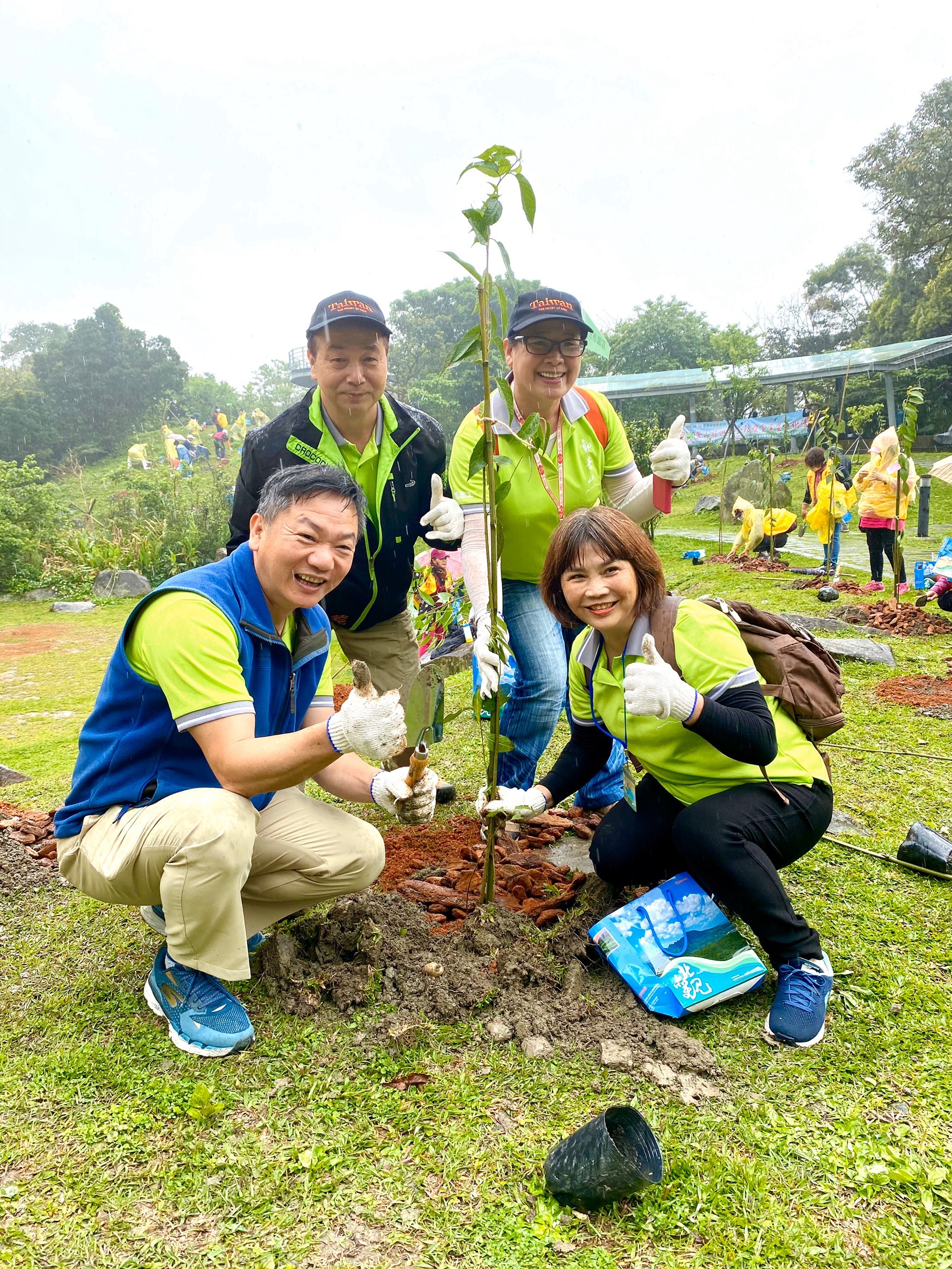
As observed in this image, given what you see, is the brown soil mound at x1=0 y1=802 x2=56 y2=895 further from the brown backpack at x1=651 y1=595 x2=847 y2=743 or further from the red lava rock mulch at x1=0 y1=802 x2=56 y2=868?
→ the brown backpack at x1=651 y1=595 x2=847 y2=743

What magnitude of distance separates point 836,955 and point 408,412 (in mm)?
2188

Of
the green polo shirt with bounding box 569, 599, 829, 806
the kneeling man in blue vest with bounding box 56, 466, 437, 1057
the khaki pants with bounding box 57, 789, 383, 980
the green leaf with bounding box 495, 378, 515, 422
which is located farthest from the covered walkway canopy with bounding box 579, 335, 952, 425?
the khaki pants with bounding box 57, 789, 383, 980

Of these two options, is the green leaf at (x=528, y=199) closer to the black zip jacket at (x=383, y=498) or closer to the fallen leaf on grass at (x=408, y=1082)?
the black zip jacket at (x=383, y=498)

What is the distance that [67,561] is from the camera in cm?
1209

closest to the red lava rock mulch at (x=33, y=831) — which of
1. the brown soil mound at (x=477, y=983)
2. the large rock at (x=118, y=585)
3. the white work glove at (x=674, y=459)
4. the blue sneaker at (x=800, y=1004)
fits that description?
the brown soil mound at (x=477, y=983)

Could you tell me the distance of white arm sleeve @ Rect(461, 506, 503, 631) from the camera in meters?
2.58

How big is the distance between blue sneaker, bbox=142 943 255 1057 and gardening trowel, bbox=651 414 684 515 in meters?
1.94

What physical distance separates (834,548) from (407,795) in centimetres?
809

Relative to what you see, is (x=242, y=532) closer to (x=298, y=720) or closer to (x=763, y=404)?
(x=298, y=720)

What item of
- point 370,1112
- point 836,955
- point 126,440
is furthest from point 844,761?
point 126,440

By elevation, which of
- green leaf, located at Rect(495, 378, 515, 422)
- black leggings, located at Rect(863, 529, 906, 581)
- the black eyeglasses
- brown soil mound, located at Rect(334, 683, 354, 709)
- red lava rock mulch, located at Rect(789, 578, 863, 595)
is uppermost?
the black eyeglasses

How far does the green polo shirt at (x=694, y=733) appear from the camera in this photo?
1988 mm

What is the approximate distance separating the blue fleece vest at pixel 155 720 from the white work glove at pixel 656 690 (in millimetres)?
857

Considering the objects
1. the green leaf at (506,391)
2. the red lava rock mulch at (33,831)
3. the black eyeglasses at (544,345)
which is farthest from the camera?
the red lava rock mulch at (33,831)
